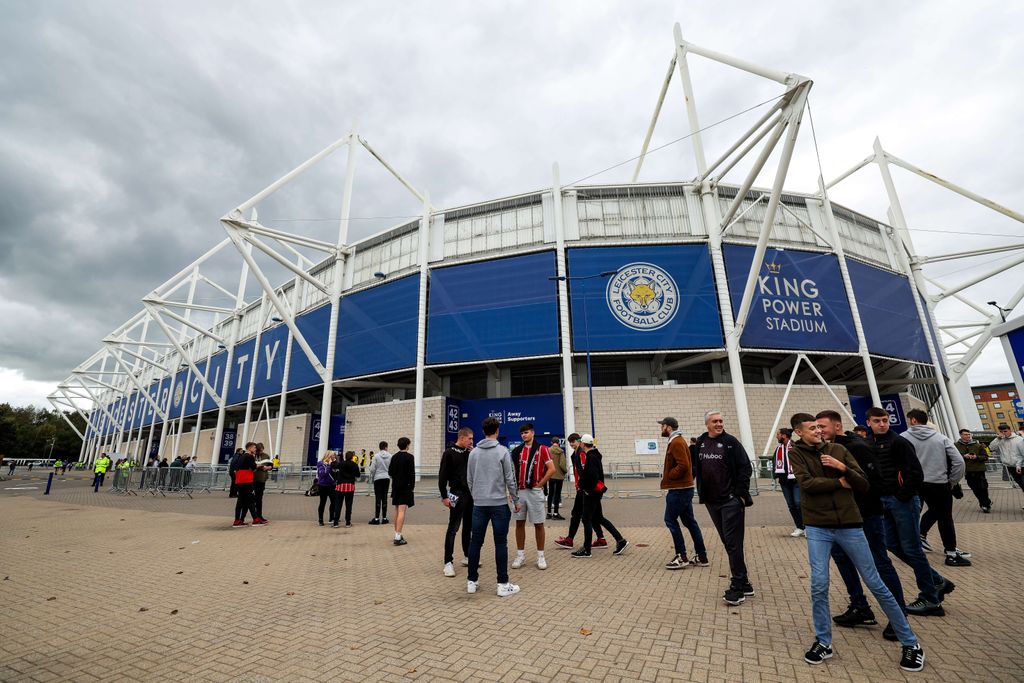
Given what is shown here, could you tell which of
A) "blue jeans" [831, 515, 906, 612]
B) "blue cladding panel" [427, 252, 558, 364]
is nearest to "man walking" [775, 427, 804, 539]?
"blue jeans" [831, 515, 906, 612]

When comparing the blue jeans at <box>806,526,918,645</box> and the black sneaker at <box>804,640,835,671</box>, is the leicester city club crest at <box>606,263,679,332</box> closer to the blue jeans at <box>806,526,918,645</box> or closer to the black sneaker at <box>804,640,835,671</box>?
the blue jeans at <box>806,526,918,645</box>

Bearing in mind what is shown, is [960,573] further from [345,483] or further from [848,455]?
[345,483]

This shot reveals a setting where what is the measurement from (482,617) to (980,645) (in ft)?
12.7

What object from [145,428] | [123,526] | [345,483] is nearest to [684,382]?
[345,483]

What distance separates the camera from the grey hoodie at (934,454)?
16.9 ft

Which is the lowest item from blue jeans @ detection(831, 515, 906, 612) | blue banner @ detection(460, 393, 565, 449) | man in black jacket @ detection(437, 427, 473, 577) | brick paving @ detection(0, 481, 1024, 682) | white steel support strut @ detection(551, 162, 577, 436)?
brick paving @ detection(0, 481, 1024, 682)

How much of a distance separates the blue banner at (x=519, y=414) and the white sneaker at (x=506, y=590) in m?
20.1

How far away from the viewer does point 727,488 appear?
4.89m

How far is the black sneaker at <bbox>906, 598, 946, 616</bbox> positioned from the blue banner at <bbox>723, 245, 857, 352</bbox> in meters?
21.1

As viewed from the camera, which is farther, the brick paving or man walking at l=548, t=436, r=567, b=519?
man walking at l=548, t=436, r=567, b=519

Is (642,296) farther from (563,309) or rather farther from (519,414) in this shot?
(519,414)

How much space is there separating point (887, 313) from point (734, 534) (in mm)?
30625

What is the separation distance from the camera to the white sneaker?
492 centimetres

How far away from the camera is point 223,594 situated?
17.0 ft
